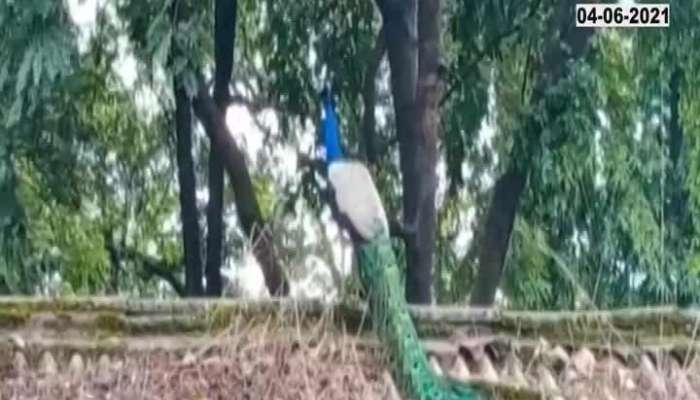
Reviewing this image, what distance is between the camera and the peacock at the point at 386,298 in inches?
76.9

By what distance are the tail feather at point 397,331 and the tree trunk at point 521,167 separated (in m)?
1.52

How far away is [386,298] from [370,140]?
1.58 metres

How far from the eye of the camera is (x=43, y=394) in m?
1.93

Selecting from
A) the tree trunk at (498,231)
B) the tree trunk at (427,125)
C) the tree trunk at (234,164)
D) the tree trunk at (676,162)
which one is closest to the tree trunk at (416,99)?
the tree trunk at (427,125)

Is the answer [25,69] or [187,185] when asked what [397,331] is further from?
[187,185]

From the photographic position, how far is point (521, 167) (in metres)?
3.63

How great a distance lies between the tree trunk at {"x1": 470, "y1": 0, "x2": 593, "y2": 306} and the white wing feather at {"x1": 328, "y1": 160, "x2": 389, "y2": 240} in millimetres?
1248

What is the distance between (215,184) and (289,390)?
180 cm

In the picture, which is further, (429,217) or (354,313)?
(429,217)

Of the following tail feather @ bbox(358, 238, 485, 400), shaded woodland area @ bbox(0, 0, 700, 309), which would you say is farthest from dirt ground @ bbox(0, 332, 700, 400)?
shaded woodland area @ bbox(0, 0, 700, 309)

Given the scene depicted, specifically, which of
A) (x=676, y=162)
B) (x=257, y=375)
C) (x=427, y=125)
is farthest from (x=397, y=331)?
(x=676, y=162)

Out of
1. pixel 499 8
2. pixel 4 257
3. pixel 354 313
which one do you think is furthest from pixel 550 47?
pixel 354 313

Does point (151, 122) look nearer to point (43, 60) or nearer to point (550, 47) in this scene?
point (43, 60)

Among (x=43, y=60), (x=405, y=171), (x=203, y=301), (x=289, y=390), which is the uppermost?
(x=43, y=60)
